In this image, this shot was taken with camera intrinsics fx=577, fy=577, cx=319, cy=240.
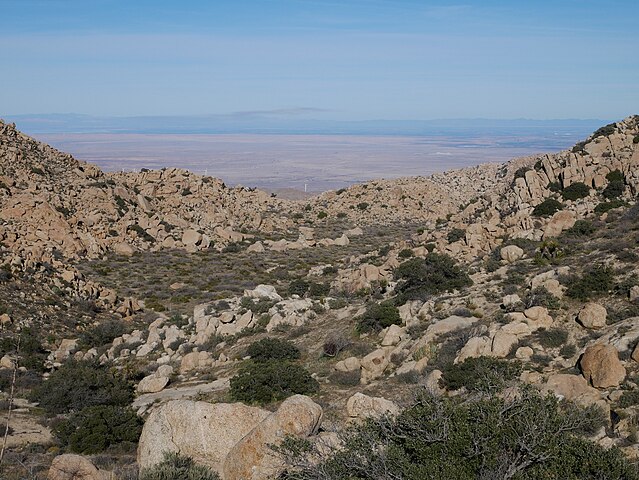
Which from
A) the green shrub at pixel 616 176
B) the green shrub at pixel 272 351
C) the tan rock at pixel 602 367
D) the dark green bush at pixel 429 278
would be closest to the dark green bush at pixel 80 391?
the green shrub at pixel 272 351

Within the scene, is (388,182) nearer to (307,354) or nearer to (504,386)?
(307,354)

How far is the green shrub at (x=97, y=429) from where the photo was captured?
1380cm

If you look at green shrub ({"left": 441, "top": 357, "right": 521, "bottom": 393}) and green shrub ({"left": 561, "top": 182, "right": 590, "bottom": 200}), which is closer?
green shrub ({"left": 441, "top": 357, "right": 521, "bottom": 393})

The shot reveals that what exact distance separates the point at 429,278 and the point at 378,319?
13.9ft

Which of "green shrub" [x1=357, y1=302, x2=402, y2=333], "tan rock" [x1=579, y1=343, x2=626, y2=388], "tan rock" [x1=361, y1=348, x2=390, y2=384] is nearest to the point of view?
"tan rock" [x1=579, y1=343, x2=626, y2=388]

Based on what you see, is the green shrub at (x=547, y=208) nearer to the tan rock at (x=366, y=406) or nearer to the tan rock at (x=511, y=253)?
the tan rock at (x=511, y=253)

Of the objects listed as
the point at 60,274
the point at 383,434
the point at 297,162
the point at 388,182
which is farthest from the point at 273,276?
the point at 297,162

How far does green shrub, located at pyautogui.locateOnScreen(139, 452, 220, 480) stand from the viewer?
948 cm

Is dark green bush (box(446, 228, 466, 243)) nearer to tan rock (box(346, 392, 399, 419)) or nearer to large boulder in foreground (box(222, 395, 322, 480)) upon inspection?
tan rock (box(346, 392, 399, 419))

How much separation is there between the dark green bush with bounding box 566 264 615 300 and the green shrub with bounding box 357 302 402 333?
545cm

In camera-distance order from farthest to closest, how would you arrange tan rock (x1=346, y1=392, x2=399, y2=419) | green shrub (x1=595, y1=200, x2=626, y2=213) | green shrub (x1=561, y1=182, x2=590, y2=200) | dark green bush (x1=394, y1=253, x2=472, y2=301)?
green shrub (x1=561, y1=182, x2=590, y2=200)
green shrub (x1=595, y1=200, x2=626, y2=213)
dark green bush (x1=394, y1=253, x2=472, y2=301)
tan rock (x1=346, y1=392, x2=399, y2=419)

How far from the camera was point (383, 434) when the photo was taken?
866 centimetres

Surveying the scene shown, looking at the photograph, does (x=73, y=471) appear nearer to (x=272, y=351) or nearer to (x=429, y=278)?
(x=272, y=351)

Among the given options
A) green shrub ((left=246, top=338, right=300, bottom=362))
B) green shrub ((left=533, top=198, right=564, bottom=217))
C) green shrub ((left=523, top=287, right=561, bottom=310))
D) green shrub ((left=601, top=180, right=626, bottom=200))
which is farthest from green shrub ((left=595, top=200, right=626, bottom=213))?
green shrub ((left=246, top=338, right=300, bottom=362))
